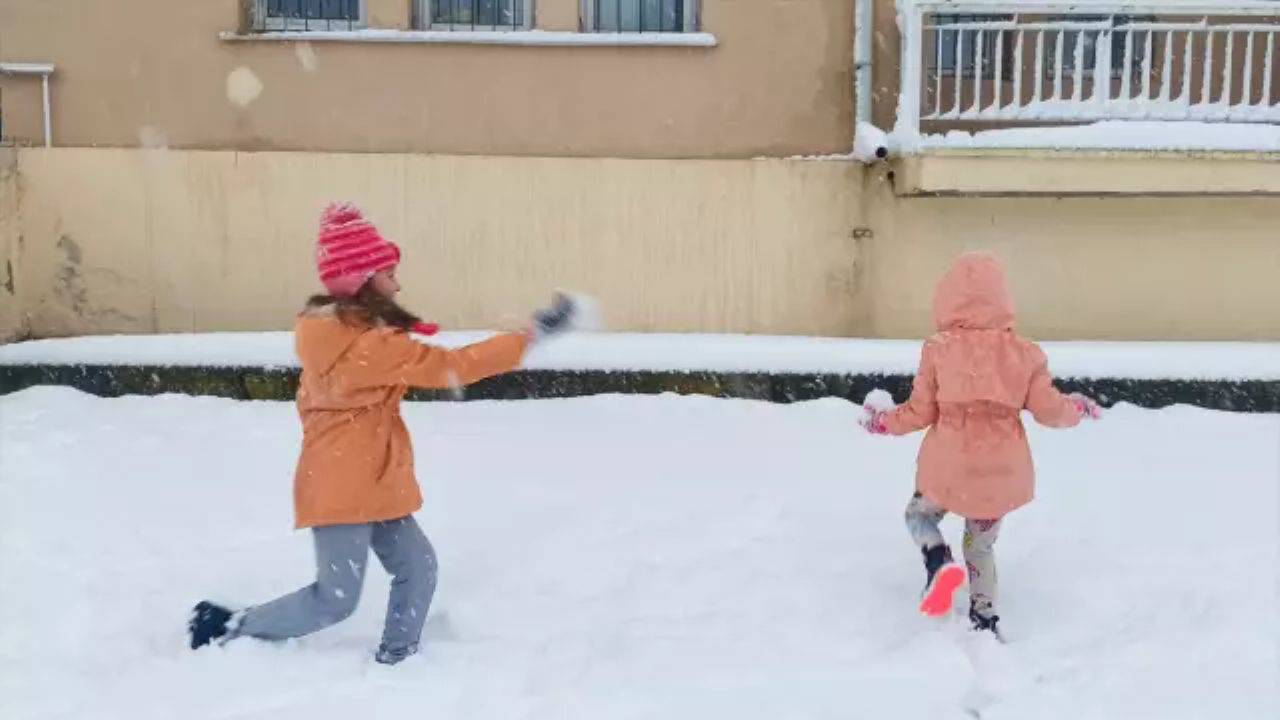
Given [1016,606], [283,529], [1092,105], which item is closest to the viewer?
[1016,606]

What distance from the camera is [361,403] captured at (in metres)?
3.47

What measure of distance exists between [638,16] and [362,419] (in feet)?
16.3

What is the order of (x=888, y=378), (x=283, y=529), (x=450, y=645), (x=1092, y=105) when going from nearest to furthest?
(x=450, y=645) → (x=283, y=529) → (x=888, y=378) → (x=1092, y=105)

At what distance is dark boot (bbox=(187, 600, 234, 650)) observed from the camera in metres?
3.70

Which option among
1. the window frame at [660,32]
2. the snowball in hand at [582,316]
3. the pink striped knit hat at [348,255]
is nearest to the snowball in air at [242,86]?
the window frame at [660,32]

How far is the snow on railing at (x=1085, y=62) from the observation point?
7.14m

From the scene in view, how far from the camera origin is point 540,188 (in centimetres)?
757

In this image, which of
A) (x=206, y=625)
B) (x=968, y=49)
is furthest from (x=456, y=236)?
(x=206, y=625)

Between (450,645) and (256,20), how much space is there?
17.1 feet

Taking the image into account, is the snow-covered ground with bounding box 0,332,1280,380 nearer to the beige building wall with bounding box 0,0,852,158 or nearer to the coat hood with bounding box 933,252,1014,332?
the beige building wall with bounding box 0,0,852,158

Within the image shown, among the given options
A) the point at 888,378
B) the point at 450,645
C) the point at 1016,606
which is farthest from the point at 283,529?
the point at 888,378

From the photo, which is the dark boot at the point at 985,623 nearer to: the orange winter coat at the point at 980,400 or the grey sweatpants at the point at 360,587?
the orange winter coat at the point at 980,400

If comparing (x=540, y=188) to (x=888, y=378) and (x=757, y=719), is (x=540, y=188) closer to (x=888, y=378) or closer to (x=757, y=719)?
(x=888, y=378)

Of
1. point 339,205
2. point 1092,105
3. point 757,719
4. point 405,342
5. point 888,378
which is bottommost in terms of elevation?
point 757,719
